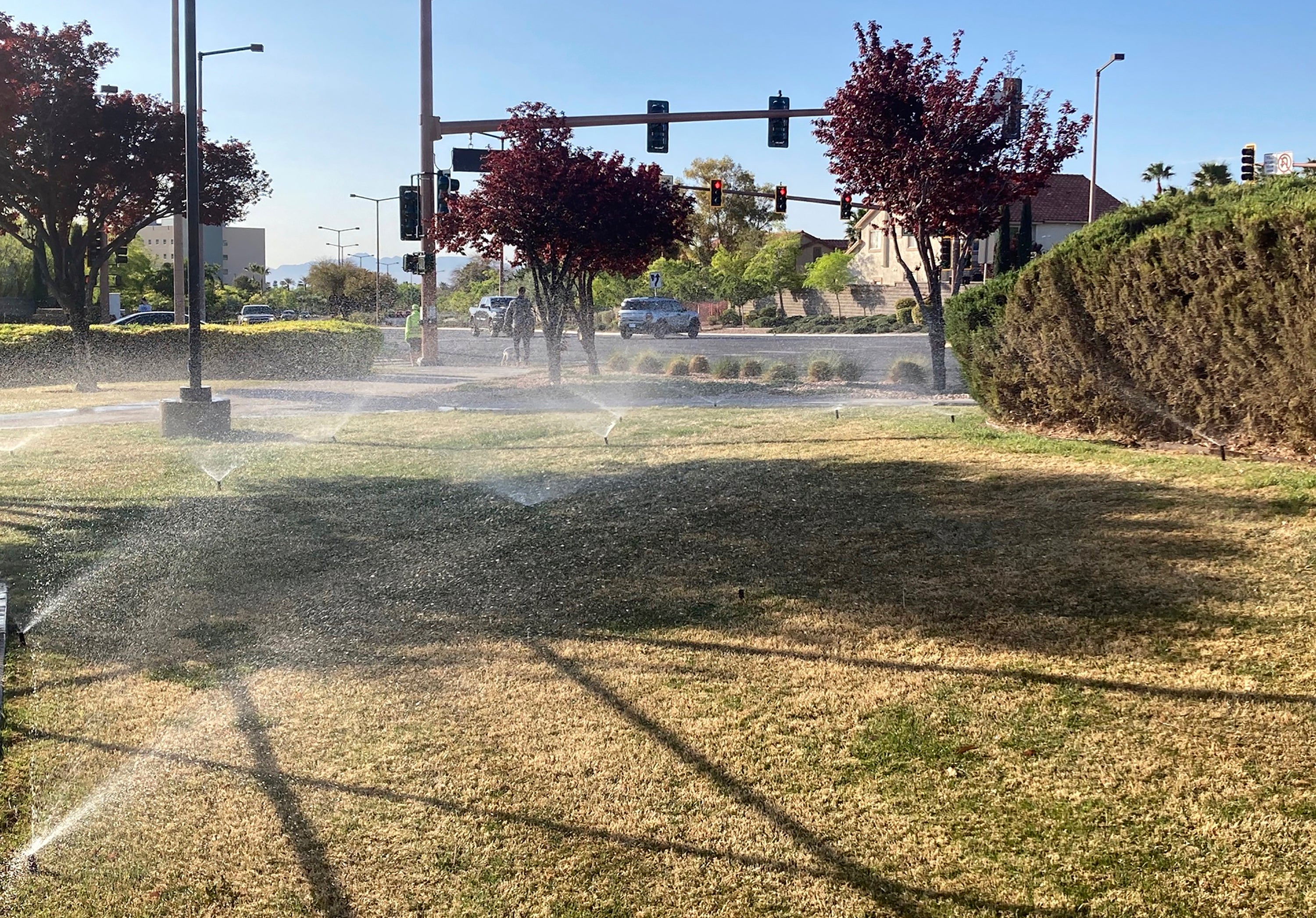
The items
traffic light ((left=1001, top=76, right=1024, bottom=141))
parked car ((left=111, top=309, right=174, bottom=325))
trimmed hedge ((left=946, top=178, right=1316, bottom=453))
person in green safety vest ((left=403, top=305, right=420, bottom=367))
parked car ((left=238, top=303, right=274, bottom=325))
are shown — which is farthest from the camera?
parked car ((left=238, top=303, right=274, bottom=325))

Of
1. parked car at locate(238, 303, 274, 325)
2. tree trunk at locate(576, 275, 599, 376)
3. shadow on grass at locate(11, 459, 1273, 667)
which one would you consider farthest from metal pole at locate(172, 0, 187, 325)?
parked car at locate(238, 303, 274, 325)

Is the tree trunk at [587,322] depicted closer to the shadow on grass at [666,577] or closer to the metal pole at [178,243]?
the metal pole at [178,243]

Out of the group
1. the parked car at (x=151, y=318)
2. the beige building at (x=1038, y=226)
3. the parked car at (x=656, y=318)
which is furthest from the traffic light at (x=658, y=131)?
the beige building at (x=1038, y=226)

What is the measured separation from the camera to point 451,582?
665cm

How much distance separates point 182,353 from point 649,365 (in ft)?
29.1

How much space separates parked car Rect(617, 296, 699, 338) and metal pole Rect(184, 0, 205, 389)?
113ft

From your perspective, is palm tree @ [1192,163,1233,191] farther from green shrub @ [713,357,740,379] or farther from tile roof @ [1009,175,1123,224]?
A: green shrub @ [713,357,740,379]

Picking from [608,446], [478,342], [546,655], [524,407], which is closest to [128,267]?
[478,342]

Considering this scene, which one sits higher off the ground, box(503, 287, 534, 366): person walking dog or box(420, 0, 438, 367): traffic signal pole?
box(420, 0, 438, 367): traffic signal pole

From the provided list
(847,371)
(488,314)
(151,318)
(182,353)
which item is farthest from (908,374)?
(488,314)

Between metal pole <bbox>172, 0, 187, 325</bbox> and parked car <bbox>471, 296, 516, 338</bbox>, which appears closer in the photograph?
metal pole <bbox>172, 0, 187, 325</bbox>

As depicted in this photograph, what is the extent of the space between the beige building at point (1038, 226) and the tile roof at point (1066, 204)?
0.02 meters

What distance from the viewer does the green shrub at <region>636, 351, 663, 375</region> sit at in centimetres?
2325

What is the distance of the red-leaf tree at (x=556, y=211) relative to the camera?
19.8 m
